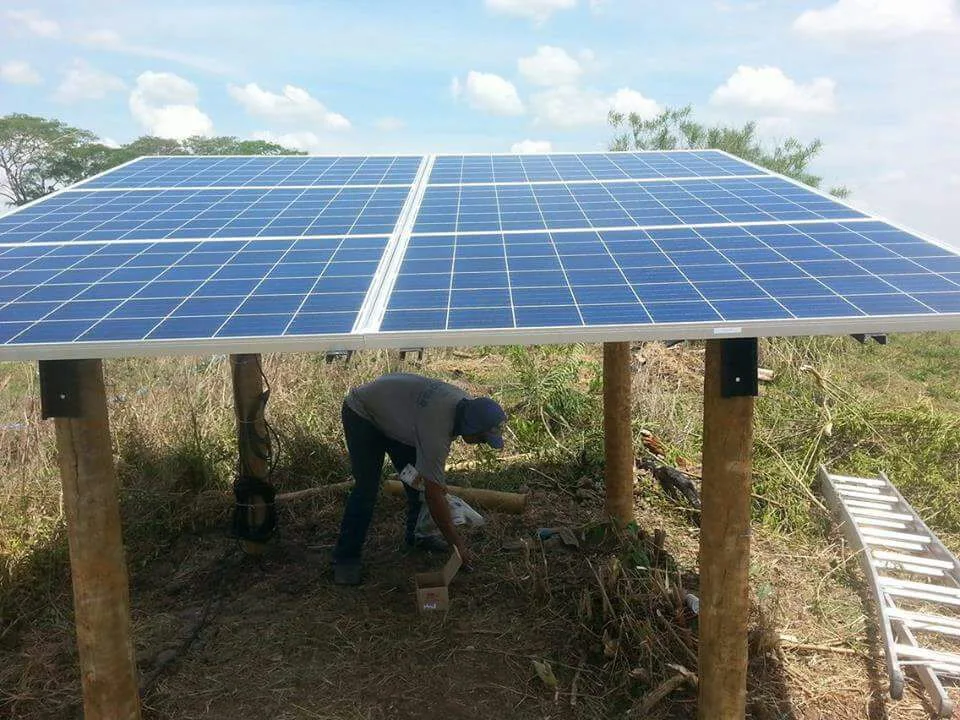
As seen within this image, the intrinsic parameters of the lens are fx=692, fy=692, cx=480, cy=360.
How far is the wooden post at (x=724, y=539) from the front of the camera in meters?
3.39

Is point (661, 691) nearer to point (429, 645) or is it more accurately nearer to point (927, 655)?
point (429, 645)

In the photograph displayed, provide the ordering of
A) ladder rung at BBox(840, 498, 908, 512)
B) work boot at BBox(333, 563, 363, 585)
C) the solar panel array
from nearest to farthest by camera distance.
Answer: the solar panel array < work boot at BBox(333, 563, 363, 585) < ladder rung at BBox(840, 498, 908, 512)

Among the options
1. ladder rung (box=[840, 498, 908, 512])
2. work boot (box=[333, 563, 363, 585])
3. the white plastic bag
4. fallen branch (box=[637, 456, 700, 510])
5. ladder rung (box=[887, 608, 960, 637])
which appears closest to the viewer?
ladder rung (box=[887, 608, 960, 637])

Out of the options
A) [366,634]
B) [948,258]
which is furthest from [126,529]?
[948,258]

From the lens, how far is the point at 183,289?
349 cm

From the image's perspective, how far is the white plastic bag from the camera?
5883 millimetres

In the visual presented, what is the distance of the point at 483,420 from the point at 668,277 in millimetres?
1660

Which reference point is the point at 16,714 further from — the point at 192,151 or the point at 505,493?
the point at 192,151

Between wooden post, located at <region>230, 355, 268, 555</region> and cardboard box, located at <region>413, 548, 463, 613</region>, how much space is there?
1657mm

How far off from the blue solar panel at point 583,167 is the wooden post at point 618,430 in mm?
1533

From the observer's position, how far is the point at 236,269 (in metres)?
3.77

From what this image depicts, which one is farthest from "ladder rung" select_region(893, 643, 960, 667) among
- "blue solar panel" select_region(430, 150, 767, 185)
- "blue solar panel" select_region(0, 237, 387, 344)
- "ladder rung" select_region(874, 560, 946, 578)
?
"blue solar panel" select_region(0, 237, 387, 344)

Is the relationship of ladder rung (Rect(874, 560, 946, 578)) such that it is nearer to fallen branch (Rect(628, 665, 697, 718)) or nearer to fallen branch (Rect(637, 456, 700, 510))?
fallen branch (Rect(637, 456, 700, 510))

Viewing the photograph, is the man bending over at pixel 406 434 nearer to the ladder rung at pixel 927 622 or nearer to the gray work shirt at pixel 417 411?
the gray work shirt at pixel 417 411
